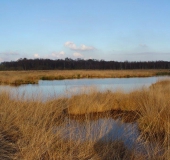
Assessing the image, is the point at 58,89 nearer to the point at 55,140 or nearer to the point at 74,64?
the point at 55,140

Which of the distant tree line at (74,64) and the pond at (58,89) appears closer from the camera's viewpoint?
the pond at (58,89)

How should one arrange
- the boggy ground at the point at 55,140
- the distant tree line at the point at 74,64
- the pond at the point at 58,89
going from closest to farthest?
the boggy ground at the point at 55,140 < the pond at the point at 58,89 < the distant tree line at the point at 74,64

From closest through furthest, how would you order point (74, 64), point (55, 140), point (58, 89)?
point (55, 140)
point (58, 89)
point (74, 64)

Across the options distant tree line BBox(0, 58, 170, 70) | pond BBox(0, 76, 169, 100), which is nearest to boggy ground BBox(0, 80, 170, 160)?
pond BBox(0, 76, 169, 100)

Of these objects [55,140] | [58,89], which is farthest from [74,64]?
[55,140]

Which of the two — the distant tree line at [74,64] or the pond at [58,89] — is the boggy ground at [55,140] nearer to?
the pond at [58,89]

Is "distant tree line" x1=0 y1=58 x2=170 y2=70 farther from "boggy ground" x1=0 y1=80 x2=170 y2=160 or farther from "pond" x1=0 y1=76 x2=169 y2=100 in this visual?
"boggy ground" x1=0 y1=80 x2=170 y2=160

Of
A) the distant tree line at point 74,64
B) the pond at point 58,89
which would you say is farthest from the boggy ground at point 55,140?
the distant tree line at point 74,64

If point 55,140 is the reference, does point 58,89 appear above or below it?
below

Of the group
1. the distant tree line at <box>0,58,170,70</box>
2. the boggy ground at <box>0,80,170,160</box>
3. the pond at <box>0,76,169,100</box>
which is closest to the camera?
the boggy ground at <box>0,80,170,160</box>

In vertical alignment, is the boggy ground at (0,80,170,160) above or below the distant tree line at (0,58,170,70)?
below

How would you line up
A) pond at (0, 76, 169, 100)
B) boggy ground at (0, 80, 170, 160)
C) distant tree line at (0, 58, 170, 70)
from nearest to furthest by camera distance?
boggy ground at (0, 80, 170, 160) < pond at (0, 76, 169, 100) < distant tree line at (0, 58, 170, 70)

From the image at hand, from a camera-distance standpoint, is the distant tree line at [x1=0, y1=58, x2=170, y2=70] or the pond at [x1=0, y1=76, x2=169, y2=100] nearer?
the pond at [x1=0, y1=76, x2=169, y2=100]

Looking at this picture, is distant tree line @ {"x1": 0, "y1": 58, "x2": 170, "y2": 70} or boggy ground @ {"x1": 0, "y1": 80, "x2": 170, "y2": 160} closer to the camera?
boggy ground @ {"x1": 0, "y1": 80, "x2": 170, "y2": 160}
